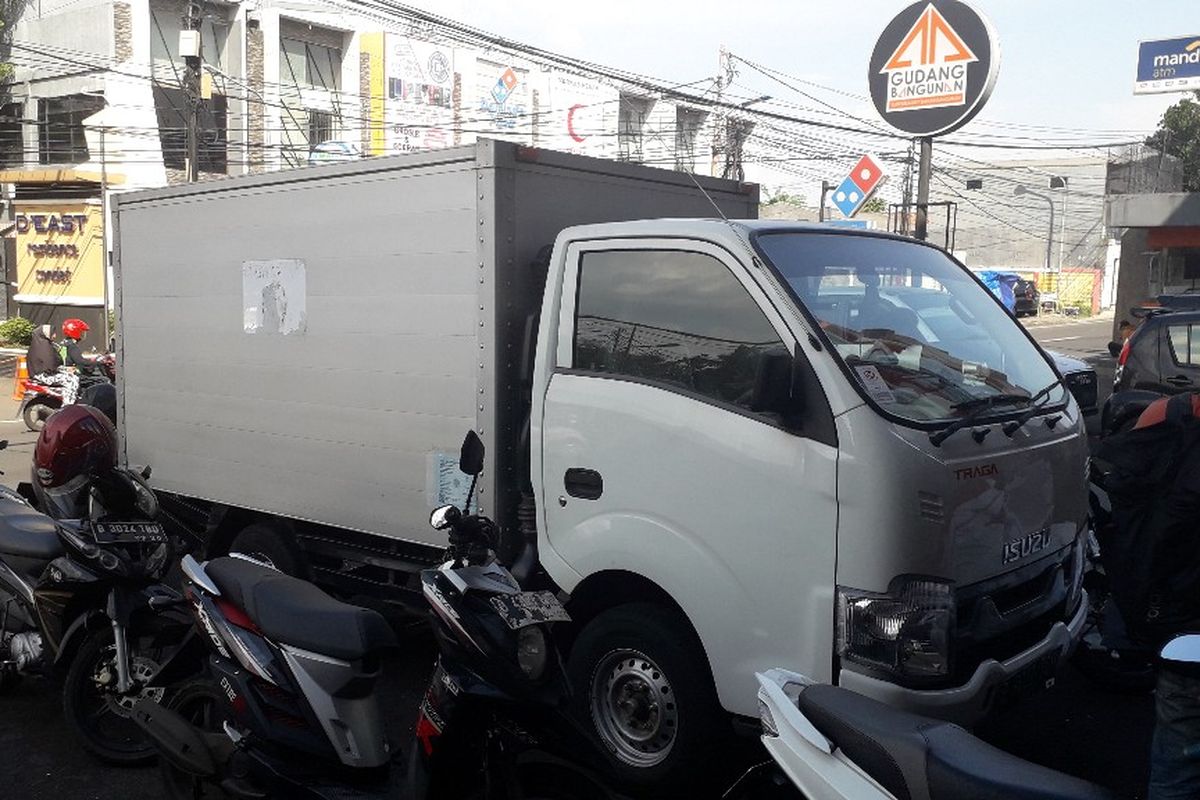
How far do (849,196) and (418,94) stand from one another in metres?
23.1

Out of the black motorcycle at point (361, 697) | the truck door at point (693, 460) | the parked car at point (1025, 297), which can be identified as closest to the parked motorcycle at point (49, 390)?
the black motorcycle at point (361, 697)

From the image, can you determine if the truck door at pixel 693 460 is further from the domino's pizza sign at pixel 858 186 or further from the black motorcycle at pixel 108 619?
the domino's pizza sign at pixel 858 186

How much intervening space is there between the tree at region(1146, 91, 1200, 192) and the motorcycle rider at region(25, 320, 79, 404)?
33.7m

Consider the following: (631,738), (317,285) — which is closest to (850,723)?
(631,738)

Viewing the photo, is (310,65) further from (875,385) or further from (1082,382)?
(875,385)

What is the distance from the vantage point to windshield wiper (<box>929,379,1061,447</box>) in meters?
3.37

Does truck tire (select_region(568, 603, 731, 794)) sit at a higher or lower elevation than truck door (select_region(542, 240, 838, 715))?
lower

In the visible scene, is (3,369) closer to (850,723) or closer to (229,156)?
(229,156)

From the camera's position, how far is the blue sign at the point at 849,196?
42.2 feet

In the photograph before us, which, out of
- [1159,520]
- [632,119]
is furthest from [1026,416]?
[632,119]

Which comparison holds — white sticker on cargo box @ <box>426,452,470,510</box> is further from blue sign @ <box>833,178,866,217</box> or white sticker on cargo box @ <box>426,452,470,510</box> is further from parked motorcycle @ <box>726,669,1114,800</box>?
blue sign @ <box>833,178,866,217</box>

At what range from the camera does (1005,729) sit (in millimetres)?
4582

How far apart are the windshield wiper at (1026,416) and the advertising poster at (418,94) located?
29.0 metres

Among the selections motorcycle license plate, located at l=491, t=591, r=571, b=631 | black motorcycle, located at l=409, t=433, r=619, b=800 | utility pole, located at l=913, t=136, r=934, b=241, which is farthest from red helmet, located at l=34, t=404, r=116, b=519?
utility pole, located at l=913, t=136, r=934, b=241
